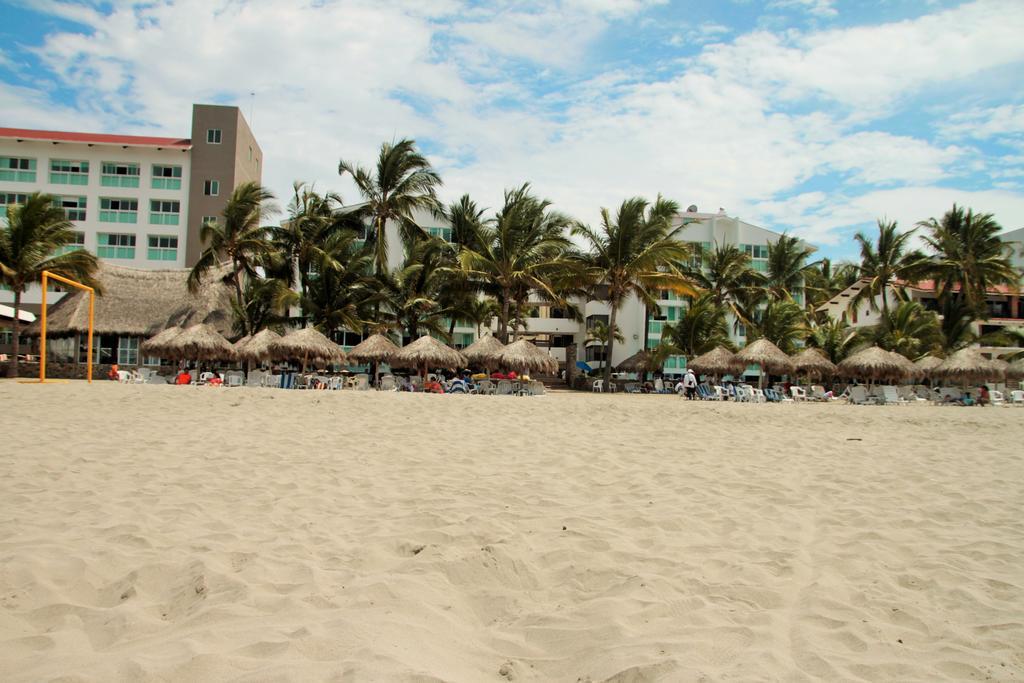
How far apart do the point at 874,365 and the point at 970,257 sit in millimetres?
9153

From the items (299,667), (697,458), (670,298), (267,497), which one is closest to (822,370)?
(670,298)

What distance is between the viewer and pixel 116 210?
3381 centimetres

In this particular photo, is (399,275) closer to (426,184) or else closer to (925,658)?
(426,184)

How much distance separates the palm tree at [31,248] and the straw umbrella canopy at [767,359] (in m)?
Answer: 22.6

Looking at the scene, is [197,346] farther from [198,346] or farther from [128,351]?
[128,351]

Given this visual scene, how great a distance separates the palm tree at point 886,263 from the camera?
1129 inches

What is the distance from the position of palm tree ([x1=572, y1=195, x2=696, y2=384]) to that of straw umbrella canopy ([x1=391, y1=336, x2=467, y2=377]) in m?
6.01

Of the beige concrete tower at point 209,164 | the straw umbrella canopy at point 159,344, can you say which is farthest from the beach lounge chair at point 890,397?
→ the beige concrete tower at point 209,164

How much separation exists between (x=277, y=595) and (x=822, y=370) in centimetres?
2506

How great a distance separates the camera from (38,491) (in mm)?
4465

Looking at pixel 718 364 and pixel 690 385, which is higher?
pixel 718 364

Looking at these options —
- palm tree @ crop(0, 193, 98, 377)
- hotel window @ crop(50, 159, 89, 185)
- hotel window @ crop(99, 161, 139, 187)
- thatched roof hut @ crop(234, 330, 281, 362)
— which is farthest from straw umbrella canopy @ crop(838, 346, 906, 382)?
hotel window @ crop(50, 159, 89, 185)


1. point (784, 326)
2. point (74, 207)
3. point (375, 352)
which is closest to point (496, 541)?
point (375, 352)

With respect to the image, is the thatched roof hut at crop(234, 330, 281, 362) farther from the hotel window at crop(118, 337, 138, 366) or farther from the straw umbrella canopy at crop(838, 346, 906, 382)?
the straw umbrella canopy at crop(838, 346, 906, 382)
